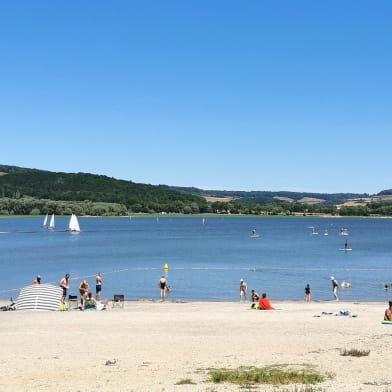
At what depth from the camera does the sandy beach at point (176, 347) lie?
44.9 feet

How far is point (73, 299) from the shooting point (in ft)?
96.5

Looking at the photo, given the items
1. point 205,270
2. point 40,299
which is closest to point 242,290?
point 40,299

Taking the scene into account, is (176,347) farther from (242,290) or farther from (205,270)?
(205,270)

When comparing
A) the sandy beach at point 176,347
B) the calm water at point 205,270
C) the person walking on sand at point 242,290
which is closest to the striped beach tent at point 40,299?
the sandy beach at point 176,347

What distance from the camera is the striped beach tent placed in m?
28.0

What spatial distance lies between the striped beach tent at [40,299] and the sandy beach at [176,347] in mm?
1164

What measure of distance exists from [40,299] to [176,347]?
478 inches

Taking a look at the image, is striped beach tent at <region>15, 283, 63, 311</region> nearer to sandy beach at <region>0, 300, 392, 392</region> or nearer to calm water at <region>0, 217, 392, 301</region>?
sandy beach at <region>0, 300, 392, 392</region>

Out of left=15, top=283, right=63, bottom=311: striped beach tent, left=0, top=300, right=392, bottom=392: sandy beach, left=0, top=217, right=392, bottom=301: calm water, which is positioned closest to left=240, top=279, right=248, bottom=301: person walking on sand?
left=0, top=217, right=392, bottom=301: calm water

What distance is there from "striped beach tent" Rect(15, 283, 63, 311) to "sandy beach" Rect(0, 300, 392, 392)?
1.16m

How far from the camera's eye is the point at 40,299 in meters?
28.1

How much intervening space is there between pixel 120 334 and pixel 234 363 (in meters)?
6.31

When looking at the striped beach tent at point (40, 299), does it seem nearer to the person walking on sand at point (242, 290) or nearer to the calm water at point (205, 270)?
the calm water at point (205, 270)

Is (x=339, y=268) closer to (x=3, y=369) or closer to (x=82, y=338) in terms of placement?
(x=82, y=338)
